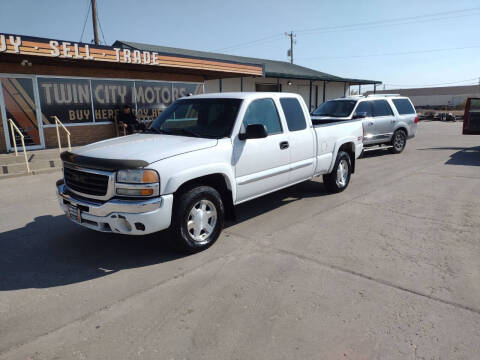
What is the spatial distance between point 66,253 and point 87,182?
106 cm

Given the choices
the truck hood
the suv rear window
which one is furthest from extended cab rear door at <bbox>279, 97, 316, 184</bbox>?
the suv rear window

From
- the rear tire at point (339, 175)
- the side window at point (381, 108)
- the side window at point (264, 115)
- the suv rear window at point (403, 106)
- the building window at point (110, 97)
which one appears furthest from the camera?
the building window at point (110, 97)

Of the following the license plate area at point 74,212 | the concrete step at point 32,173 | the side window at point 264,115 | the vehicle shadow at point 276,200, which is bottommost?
the vehicle shadow at point 276,200

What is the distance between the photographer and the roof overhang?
10.3 m

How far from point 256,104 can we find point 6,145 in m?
10.5

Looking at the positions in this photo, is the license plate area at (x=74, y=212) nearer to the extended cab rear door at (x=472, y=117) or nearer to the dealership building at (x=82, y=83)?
the dealership building at (x=82, y=83)

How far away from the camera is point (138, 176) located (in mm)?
3828

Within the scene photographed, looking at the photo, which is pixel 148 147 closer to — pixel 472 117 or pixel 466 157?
pixel 466 157

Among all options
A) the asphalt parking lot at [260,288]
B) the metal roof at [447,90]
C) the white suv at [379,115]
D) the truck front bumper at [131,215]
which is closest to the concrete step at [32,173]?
the asphalt parking lot at [260,288]

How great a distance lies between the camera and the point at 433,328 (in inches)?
115

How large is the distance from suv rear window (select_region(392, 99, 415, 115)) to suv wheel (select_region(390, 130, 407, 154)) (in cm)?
75

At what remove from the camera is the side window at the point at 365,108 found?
11.9 meters

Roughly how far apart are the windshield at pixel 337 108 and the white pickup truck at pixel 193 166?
6.11m

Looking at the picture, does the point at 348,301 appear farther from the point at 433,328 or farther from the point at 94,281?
the point at 94,281
